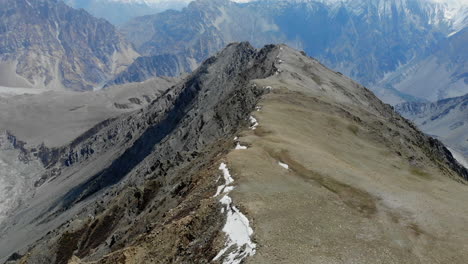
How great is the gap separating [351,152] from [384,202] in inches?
1252

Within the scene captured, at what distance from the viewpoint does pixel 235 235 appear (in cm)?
3441

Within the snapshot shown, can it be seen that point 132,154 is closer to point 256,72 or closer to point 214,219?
point 256,72

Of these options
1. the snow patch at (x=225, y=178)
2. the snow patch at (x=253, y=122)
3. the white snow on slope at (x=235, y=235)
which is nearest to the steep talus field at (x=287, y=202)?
the snow patch at (x=253, y=122)

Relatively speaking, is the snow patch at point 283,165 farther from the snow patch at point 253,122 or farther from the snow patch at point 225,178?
the snow patch at point 253,122

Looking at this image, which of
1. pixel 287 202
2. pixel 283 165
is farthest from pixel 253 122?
→ pixel 287 202

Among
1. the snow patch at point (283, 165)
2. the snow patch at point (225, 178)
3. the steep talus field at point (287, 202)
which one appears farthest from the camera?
the snow patch at point (283, 165)

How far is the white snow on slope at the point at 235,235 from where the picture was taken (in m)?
31.8

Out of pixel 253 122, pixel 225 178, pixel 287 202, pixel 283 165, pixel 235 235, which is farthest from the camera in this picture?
pixel 253 122

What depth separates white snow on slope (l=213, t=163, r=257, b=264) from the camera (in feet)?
104

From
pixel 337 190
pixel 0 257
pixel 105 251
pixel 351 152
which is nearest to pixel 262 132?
pixel 351 152

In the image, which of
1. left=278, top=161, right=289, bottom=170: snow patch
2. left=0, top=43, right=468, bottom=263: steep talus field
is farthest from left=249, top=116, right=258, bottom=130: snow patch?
left=278, top=161, right=289, bottom=170: snow patch

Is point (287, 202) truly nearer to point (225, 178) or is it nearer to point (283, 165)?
point (225, 178)

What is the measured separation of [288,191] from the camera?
43.0 meters

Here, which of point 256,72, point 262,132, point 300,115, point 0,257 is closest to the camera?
point 262,132
